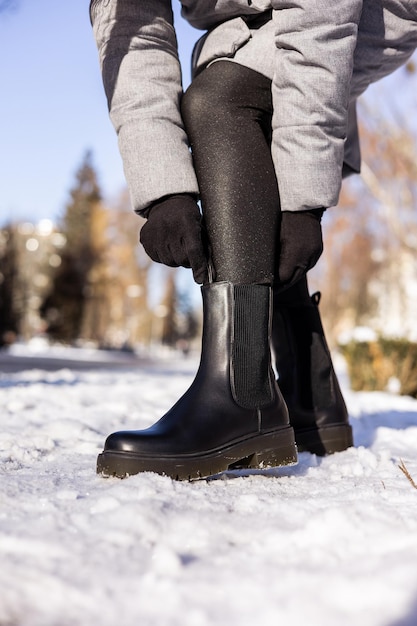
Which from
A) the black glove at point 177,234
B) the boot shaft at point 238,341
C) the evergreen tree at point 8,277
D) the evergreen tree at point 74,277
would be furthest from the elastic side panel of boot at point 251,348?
the evergreen tree at point 74,277

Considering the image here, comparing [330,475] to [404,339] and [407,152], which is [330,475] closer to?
[404,339]

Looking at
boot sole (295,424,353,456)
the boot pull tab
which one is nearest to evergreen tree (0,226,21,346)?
the boot pull tab

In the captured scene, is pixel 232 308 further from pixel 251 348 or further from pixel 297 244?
pixel 297 244

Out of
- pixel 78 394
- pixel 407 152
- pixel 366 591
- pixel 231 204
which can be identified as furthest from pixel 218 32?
pixel 407 152

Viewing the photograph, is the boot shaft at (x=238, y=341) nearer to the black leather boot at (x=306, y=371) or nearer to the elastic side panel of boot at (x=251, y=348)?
the elastic side panel of boot at (x=251, y=348)

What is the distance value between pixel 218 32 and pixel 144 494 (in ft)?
3.66

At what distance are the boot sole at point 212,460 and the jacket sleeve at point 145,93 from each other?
0.54 metres

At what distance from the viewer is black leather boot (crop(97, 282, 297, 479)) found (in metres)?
1.16

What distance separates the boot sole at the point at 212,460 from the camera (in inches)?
44.9

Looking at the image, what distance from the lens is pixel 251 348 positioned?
130 centimetres

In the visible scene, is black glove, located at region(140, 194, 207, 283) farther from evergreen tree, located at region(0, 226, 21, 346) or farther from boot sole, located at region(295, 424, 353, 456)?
evergreen tree, located at region(0, 226, 21, 346)

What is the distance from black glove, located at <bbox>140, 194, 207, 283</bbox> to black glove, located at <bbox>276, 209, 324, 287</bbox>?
0.63 feet

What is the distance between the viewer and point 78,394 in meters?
3.15

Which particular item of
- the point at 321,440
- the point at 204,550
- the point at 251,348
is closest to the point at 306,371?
the point at 321,440
